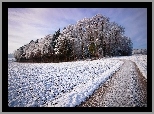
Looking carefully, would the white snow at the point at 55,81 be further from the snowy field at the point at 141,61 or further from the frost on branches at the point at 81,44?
the frost on branches at the point at 81,44

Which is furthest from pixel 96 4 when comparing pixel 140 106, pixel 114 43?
pixel 140 106

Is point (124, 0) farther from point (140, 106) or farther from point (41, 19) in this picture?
point (140, 106)

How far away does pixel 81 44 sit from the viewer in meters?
7.63

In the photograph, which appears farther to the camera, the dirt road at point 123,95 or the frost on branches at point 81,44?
the frost on branches at point 81,44

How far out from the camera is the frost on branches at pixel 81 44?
24.1ft

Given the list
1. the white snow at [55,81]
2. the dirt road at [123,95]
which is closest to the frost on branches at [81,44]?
the white snow at [55,81]

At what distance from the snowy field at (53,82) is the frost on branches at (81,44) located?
0.30 m

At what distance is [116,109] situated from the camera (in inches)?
253

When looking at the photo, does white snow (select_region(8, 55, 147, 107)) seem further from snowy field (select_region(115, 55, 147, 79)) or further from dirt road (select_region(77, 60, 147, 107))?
dirt road (select_region(77, 60, 147, 107))

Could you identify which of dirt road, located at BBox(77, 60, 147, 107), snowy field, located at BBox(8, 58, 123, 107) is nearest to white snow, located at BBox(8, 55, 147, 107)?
snowy field, located at BBox(8, 58, 123, 107)

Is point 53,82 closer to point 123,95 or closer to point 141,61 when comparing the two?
point 123,95

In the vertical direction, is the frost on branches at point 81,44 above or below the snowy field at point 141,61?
above

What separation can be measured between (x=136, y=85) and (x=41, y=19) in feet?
12.3

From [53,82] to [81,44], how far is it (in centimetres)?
173
